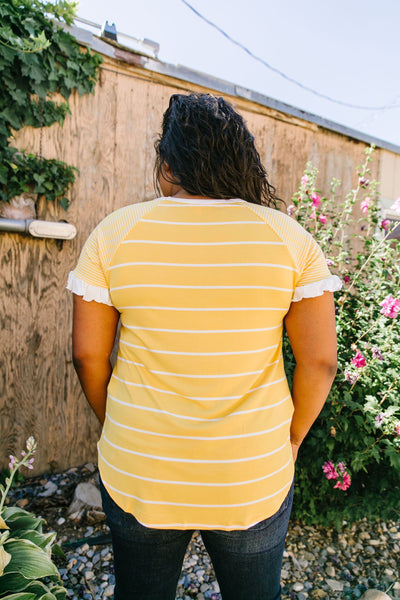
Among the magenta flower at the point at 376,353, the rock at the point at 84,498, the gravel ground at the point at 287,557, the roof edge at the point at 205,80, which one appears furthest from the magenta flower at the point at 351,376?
the roof edge at the point at 205,80

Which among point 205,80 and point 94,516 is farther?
point 205,80

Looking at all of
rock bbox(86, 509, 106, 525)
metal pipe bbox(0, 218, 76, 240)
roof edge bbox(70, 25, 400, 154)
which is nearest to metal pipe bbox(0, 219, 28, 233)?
metal pipe bbox(0, 218, 76, 240)

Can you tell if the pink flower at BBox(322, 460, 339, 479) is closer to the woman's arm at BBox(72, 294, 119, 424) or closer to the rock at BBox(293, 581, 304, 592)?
the rock at BBox(293, 581, 304, 592)

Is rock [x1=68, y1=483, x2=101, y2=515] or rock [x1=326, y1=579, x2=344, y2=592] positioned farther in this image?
rock [x1=68, y1=483, x2=101, y2=515]

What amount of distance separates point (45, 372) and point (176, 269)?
6.91 feet

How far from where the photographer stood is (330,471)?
2.07m

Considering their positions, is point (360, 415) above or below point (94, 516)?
above

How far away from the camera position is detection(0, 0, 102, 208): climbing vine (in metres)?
2.14

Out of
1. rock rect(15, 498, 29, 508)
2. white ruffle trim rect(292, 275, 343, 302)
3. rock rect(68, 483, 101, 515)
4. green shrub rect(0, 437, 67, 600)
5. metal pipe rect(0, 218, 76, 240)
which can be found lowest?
rock rect(15, 498, 29, 508)

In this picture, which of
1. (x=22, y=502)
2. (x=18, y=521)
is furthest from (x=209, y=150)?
(x=22, y=502)

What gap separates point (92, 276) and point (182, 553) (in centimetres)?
76

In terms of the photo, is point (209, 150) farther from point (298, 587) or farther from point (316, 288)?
point (298, 587)

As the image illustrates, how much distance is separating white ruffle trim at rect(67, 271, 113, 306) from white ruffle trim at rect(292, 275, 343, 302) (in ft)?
1.49

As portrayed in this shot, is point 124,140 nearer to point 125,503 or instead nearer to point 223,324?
point 223,324
